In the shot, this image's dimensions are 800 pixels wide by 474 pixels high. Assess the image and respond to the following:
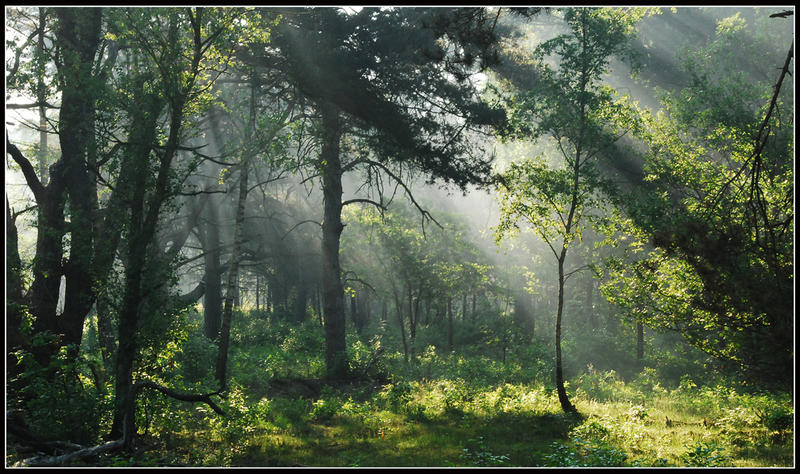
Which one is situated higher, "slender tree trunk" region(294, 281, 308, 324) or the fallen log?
"slender tree trunk" region(294, 281, 308, 324)

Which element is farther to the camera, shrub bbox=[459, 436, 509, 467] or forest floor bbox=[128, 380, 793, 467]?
forest floor bbox=[128, 380, 793, 467]

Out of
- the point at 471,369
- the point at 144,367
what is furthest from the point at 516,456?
the point at 471,369

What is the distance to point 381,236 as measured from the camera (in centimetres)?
2559

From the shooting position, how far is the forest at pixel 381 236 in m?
8.16

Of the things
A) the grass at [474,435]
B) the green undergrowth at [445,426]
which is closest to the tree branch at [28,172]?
the green undergrowth at [445,426]

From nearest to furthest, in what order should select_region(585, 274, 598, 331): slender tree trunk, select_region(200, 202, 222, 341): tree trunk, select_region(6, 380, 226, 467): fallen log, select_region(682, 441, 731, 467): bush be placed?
select_region(6, 380, 226, 467): fallen log → select_region(682, 441, 731, 467): bush → select_region(200, 202, 222, 341): tree trunk → select_region(585, 274, 598, 331): slender tree trunk

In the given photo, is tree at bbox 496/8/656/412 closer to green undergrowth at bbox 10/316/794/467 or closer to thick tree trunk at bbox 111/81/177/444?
green undergrowth at bbox 10/316/794/467

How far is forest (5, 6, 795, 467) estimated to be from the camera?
8.16 meters

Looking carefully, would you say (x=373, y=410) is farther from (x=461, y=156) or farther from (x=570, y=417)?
(x=461, y=156)

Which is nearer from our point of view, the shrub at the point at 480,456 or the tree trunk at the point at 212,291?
the shrub at the point at 480,456

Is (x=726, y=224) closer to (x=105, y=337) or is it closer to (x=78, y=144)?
(x=78, y=144)

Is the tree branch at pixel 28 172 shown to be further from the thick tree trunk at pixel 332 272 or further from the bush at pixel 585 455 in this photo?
the bush at pixel 585 455

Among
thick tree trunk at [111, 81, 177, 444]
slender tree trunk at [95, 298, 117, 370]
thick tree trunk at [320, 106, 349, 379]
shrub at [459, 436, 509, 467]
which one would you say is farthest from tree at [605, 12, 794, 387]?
slender tree trunk at [95, 298, 117, 370]

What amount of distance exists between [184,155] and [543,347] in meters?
20.9
